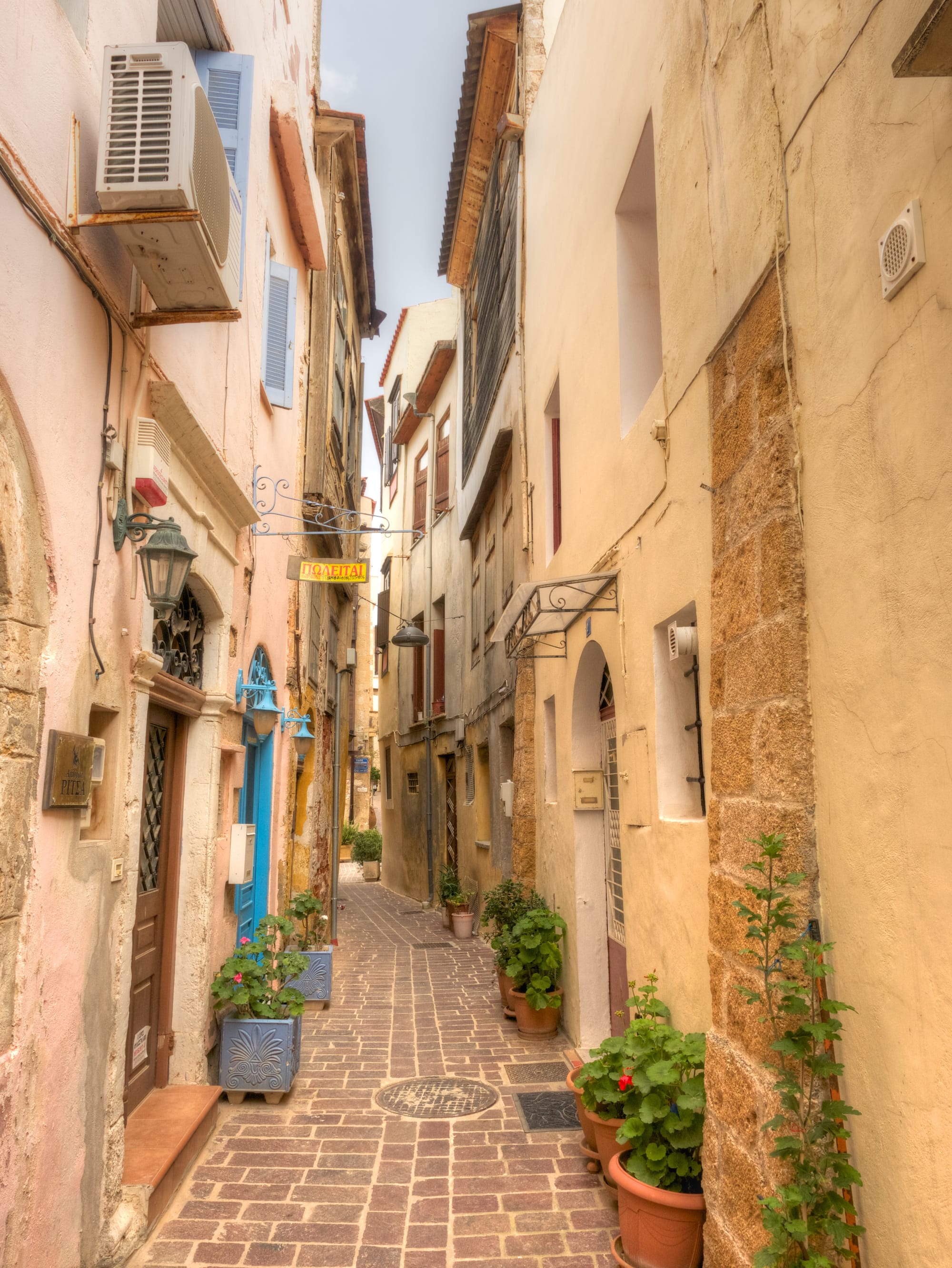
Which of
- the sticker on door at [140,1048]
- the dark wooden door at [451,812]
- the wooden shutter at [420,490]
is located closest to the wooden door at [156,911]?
the sticker on door at [140,1048]

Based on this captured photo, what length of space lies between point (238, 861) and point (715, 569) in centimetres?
388

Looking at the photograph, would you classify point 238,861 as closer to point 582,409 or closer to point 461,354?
point 582,409

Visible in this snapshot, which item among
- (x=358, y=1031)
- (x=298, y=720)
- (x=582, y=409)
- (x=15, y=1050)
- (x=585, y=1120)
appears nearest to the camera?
(x=15, y=1050)

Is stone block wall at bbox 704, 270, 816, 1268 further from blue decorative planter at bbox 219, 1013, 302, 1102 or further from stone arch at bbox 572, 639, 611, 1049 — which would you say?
blue decorative planter at bbox 219, 1013, 302, 1102

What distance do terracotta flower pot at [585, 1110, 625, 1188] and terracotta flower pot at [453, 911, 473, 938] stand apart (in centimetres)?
783

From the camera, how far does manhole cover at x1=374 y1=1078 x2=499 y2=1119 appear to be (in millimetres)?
5375

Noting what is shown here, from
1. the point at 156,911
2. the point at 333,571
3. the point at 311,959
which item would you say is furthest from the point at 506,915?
the point at 156,911

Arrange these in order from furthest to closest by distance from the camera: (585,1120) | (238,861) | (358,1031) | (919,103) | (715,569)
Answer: (358,1031), (238,861), (585,1120), (715,569), (919,103)

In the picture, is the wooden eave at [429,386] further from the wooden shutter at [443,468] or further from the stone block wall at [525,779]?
the stone block wall at [525,779]

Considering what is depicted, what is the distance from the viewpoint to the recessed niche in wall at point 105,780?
3.70 metres

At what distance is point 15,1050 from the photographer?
276 centimetres

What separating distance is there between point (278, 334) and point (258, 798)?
380 centimetres

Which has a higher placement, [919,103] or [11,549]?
[919,103]

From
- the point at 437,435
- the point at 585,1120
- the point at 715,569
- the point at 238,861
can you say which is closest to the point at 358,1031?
the point at 238,861
